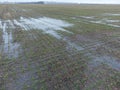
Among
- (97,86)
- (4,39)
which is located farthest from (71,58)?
(4,39)

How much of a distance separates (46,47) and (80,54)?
2.36 m

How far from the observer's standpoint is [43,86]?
6.72 m

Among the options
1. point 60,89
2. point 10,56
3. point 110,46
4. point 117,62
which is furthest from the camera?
point 110,46

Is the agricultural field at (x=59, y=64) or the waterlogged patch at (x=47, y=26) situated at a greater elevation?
the waterlogged patch at (x=47, y=26)

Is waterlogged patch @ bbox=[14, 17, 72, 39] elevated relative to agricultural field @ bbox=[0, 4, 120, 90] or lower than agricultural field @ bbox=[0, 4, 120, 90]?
elevated

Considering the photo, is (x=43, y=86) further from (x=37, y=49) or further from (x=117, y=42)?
(x=117, y=42)

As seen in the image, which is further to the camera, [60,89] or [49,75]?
[49,75]

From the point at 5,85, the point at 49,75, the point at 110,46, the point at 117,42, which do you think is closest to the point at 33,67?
the point at 49,75

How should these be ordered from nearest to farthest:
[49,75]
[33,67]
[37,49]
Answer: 1. [49,75]
2. [33,67]
3. [37,49]

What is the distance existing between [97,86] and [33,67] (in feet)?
10.5

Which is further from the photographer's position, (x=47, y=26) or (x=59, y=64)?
(x=47, y=26)

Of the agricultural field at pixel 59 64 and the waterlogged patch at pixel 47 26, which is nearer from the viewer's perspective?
the agricultural field at pixel 59 64

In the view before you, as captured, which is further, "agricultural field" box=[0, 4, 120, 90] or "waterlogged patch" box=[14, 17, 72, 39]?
"waterlogged patch" box=[14, 17, 72, 39]

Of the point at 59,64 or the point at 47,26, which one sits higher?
the point at 47,26
